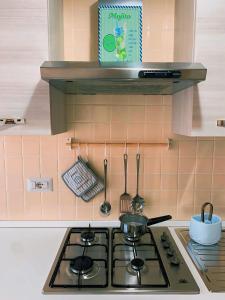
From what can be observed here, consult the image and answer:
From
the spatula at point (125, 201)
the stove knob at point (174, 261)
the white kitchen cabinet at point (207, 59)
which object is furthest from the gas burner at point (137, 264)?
the white kitchen cabinet at point (207, 59)

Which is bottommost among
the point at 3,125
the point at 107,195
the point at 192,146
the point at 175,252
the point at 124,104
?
the point at 175,252

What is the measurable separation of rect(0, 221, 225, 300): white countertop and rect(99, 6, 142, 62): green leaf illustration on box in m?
0.83

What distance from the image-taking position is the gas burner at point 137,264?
979 millimetres

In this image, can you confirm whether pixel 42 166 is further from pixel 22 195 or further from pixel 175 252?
pixel 175 252

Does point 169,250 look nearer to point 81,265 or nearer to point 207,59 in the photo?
point 81,265

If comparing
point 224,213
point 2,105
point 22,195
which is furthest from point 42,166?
point 224,213

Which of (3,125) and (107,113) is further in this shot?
(107,113)

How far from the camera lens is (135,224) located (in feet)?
3.96

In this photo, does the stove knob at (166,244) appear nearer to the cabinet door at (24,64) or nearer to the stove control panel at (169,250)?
the stove control panel at (169,250)

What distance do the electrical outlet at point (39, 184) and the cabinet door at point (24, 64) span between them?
1.40 feet

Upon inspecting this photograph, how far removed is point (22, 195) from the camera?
4.42ft

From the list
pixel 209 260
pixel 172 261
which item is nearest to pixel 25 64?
pixel 172 261

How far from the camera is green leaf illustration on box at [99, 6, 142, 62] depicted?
1.13 metres

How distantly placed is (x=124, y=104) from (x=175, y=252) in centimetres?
72
